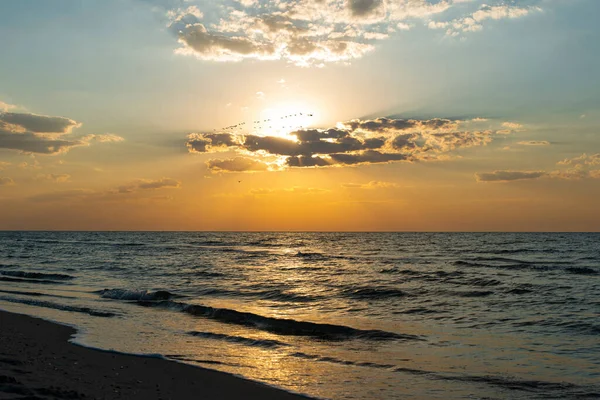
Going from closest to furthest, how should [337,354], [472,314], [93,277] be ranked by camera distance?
[337,354], [472,314], [93,277]

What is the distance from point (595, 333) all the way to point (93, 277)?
32665mm

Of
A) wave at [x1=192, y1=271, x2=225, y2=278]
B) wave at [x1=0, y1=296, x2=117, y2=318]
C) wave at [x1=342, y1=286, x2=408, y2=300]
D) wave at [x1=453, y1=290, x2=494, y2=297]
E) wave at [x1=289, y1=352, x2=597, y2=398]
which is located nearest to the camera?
wave at [x1=289, y1=352, x2=597, y2=398]

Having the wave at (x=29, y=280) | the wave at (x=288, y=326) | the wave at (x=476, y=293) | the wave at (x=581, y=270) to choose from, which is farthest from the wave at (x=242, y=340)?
the wave at (x=581, y=270)

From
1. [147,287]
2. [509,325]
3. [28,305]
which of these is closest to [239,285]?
[147,287]

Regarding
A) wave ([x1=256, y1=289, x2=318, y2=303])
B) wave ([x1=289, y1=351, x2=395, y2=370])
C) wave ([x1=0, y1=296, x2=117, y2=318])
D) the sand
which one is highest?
the sand

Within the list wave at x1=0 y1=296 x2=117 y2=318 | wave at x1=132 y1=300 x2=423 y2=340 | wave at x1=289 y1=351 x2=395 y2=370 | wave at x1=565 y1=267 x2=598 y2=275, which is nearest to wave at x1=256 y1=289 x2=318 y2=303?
wave at x1=132 y1=300 x2=423 y2=340

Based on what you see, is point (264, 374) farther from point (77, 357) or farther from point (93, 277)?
point (93, 277)

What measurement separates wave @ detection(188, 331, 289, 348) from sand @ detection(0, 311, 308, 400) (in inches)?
144

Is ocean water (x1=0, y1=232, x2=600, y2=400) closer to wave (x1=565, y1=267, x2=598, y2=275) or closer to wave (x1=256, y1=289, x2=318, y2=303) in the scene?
wave (x1=256, y1=289, x2=318, y2=303)

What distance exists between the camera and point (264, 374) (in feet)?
39.6

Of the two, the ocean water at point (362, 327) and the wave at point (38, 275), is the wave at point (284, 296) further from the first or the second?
the wave at point (38, 275)

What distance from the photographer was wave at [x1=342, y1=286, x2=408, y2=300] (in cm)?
2603

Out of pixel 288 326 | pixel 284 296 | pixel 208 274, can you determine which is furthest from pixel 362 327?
pixel 208 274

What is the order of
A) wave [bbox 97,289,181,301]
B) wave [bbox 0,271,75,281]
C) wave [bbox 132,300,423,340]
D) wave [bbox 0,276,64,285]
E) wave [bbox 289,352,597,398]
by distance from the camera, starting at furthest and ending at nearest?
wave [bbox 0,271,75,281] → wave [bbox 0,276,64,285] → wave [bbox 97,289,181,301] → wave [bbox 132,300,423,340] → wave [bbox 289,352,597,398]
